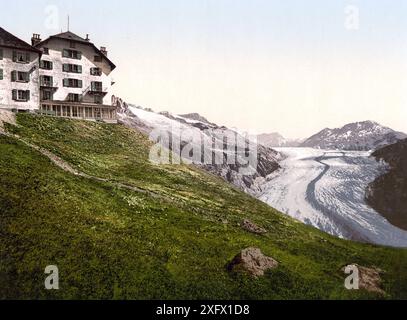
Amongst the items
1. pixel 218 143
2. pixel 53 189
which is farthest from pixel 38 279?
pixel 218 143

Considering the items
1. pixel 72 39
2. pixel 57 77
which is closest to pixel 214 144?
pixel 72 39

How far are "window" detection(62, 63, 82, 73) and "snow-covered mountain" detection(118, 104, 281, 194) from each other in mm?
34436

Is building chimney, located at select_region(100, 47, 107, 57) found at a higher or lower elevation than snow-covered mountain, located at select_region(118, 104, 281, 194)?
higher

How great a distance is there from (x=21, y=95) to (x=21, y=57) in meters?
5.54

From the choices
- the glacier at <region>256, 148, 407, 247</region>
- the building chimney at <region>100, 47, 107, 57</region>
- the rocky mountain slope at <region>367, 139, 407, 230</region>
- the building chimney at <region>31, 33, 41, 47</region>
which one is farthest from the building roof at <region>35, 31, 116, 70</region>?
the rocky mountain slope at <region>367, 139, 407, 230</region>

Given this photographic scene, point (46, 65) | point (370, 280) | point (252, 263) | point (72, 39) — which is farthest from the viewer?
point (72, 39)

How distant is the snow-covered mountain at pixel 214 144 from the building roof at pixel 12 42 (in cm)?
4374

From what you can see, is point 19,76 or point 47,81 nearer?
point 19,76

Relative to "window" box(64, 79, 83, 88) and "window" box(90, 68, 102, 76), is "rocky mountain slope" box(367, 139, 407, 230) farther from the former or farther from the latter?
"window" box(64, 79, 83, 88)

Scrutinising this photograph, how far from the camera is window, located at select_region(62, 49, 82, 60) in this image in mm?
64931

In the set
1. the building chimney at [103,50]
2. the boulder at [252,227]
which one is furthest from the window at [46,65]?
the boulder at [252,227]

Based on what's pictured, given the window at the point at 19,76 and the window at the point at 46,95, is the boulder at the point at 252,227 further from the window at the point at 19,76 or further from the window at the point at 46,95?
the window at the point at 46,95

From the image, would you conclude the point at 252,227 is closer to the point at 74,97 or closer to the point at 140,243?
the point at 140,243

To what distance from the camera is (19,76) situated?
190 ft
